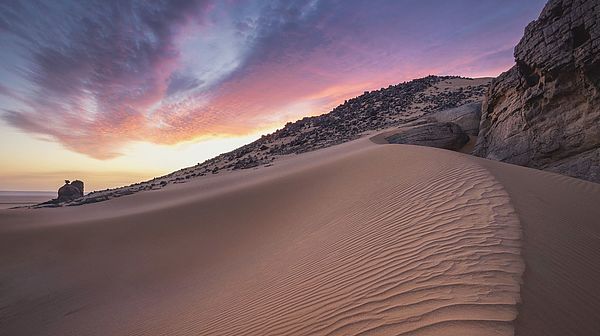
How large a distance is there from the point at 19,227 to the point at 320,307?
11.2 metres

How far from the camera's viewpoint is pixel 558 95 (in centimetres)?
839

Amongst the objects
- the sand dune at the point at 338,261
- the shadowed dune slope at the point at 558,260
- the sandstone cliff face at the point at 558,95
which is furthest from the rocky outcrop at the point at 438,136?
the shadowed dune slope at the point at 558,260

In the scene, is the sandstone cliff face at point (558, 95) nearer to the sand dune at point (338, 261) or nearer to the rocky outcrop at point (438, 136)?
the sand dune at point (338, 261)

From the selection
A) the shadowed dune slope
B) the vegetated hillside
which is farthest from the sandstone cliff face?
the vegetated hillside

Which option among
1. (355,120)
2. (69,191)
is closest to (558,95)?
(355,120)

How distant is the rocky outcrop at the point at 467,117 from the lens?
15539 millimetres

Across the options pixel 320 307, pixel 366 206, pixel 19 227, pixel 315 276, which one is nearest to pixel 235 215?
pixel 366 206

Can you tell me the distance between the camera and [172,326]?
3965 mm

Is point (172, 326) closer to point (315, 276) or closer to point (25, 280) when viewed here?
point (315, 276)

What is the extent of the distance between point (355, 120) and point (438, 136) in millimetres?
18103

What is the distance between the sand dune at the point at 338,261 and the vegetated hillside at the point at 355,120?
15620 millimetres

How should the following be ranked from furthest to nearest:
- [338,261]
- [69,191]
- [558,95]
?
1. [69,191]
2. [558,95]
3. [338,261]

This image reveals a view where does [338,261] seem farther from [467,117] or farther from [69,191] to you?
[69,191]

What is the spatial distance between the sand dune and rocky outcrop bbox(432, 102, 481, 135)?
8.61m
